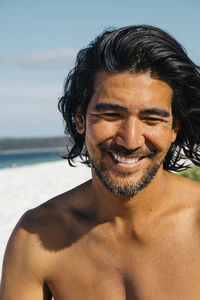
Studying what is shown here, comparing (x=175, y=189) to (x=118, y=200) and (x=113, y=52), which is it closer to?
(x=118, y=200)

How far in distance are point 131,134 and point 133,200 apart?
1.57ft

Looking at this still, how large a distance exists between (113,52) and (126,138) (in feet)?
1.60

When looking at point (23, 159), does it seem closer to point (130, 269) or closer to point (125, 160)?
point (130, 269)

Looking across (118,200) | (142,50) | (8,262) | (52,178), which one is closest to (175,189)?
(118,200)

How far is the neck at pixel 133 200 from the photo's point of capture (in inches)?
106

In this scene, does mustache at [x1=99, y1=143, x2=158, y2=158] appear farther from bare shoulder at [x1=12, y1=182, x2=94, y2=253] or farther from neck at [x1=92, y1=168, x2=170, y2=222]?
bare shoulder at [x1=12, y1=182, x2=94, y2=253]

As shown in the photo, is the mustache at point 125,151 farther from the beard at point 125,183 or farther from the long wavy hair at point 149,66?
the long wavy hair at point 149,66

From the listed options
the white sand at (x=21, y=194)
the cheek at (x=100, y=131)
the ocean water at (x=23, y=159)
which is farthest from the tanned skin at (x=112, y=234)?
the ocean water at (x=23, y=159)

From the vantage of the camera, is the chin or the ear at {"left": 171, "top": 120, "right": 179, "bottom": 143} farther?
the ear at {"left": 171, "top": 120, "right": 179, "bottom": 143}

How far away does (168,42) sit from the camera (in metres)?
2.57

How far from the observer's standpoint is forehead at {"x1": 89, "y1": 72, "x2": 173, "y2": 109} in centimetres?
239

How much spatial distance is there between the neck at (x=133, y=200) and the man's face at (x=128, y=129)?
147mm

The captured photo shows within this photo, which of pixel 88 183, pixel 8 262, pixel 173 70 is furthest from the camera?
pixel 88 183

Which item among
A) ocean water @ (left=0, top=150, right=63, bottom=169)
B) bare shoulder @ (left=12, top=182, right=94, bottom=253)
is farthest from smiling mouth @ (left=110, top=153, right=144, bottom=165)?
ocean water @ (left=0, top=150, right=63, bottom=169)
